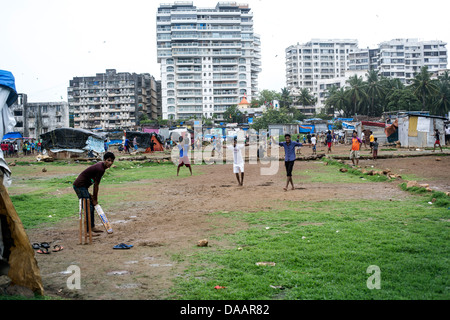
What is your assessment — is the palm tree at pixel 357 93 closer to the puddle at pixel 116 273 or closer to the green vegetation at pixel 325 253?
the green vegetation at pixel 325 253

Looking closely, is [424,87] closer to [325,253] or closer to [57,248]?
[325,253]

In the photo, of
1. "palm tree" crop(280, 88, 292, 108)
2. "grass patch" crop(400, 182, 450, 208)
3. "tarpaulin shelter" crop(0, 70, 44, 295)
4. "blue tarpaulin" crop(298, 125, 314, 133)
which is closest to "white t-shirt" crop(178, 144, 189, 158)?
"grass patch" crop(400, 182, 450, 208)

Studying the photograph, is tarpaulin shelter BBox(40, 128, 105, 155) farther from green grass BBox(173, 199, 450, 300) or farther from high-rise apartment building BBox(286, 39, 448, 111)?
high-rise apartment building BBox(286, 39, 448, 111)

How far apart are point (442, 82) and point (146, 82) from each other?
70.5m

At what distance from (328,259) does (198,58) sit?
343ft

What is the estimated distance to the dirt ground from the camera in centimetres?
505

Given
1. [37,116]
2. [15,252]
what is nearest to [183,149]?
[15,252]

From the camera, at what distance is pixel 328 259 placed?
5.61 m

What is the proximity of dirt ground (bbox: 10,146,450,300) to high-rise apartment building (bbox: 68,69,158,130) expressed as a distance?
283 feet

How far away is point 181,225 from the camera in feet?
28.7

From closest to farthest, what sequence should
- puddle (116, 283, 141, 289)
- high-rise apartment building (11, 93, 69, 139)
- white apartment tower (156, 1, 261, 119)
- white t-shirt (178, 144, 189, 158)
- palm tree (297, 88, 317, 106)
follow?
puddle (116, 283, 141, 289) < white t-shirt (178, 144, 189, 158) < high-rise apartment building (11, 93, 69, 139) < white apartment tower (156, 1, 261, 119) < palm tree (297, 88, 317, 106)

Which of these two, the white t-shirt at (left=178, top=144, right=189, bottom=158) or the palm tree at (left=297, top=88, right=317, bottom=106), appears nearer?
the white t-shirt at (left=178, top=144, right=189, bottom=158)

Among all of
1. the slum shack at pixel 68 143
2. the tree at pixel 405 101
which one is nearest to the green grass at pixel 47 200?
the slum shack at pixel 68 143
